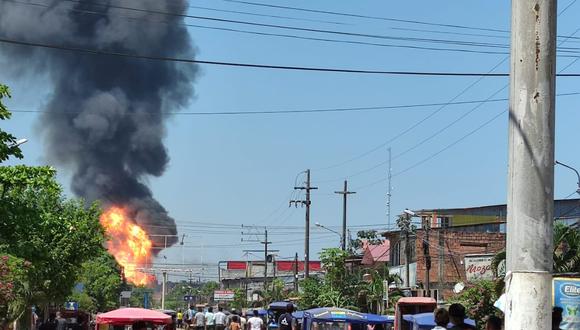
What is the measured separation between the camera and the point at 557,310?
8898mm

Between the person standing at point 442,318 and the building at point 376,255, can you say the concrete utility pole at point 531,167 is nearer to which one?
the person standing at point 442,318

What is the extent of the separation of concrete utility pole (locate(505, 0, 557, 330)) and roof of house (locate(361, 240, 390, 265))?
53.9 metres

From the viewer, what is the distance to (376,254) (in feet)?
211

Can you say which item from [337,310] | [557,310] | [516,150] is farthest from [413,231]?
[516,150]

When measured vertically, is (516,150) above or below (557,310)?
above

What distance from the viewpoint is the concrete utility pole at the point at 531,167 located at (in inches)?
244

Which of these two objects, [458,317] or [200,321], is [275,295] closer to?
[200,321]

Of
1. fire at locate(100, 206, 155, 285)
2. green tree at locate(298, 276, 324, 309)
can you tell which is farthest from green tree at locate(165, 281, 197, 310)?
green tree at locate(298, 276, 324, 309)

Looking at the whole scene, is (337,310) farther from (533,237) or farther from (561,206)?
(561,206)

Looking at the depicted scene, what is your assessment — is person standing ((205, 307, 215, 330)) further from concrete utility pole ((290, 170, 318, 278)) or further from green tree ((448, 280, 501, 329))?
concrete utility pole ((290, 170, 318, 278))

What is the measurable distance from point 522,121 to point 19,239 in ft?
42.4

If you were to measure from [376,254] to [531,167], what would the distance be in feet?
192

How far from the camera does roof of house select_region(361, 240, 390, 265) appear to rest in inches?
2405

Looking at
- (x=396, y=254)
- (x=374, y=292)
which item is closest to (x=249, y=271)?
(x=396, y=254)
